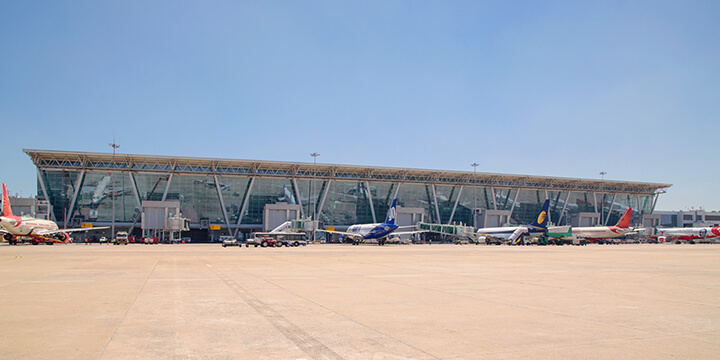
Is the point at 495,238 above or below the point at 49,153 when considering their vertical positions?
below

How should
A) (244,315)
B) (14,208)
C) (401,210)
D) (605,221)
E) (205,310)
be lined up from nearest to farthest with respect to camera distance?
(244,315) < (205,310) < (14,208) < (401,210) < (605,221)

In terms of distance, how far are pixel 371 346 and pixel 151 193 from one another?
9406cm

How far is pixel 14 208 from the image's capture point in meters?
80.5

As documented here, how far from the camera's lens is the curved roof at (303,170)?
8812 centimetres

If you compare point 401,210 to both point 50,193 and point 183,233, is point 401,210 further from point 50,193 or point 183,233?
point 50,193

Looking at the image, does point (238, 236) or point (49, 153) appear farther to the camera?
point (238, 236)

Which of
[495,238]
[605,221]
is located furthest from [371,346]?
[605,221]

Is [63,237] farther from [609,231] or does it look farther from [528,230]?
[609,231]

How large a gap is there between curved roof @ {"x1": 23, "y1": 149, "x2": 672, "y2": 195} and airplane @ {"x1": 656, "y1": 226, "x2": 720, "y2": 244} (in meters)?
18.0

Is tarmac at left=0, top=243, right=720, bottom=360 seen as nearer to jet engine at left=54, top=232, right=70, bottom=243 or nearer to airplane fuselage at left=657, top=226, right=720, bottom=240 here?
jet engine at left=54, top=232, right=70, bottom=243

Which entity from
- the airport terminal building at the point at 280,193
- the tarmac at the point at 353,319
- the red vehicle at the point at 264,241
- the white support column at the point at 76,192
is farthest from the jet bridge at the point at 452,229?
the tarmac at the point at 353,319

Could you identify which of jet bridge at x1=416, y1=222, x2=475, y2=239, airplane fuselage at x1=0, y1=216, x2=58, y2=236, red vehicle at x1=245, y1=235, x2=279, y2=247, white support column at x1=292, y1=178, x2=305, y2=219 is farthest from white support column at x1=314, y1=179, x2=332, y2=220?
airplane fuselage at x1=0, y1=216, x2=58, y2=236

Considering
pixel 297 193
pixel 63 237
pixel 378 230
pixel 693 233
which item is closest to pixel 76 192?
pixel 63 237

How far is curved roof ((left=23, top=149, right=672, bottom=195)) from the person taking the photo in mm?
88125
